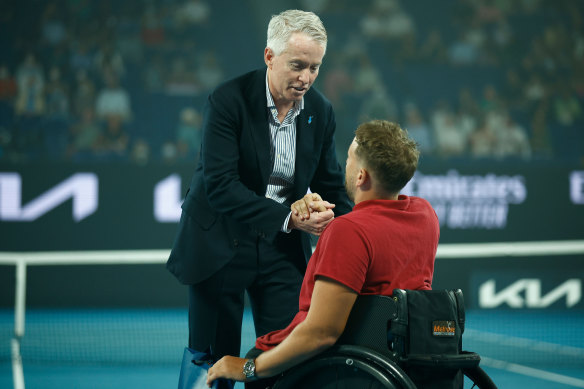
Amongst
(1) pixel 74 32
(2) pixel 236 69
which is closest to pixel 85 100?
(1) pixel 74 32

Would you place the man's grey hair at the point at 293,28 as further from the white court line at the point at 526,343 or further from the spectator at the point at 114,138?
the spectator at the point at 114,138

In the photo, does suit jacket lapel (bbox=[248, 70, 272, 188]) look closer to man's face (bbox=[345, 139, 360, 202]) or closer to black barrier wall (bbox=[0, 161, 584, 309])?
man's face (bbox=[345, 139, 360, 202])

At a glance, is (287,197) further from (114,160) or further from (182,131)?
(182,131)

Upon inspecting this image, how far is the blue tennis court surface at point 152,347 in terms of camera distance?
5.49m

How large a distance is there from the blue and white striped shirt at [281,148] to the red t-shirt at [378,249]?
76 cm

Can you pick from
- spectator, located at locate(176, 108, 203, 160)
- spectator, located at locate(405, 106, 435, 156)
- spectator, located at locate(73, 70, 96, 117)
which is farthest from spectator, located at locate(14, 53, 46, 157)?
spectator, located at locate(405, 106, 435, 156)

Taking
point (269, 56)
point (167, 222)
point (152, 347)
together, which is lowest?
point (152, 347)

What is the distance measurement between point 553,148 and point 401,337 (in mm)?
9478

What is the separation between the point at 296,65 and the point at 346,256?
3.22 feet

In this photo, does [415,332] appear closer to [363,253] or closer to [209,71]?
[363,253]

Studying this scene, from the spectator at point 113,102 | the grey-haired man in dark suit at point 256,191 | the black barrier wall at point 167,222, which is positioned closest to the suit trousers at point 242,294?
the grey-haired man in dark suit at point 256,191

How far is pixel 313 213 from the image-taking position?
8.70 ft

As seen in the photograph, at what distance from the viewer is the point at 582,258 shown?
9.63 m

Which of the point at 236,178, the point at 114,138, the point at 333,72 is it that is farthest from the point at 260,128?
the point at 333,72
